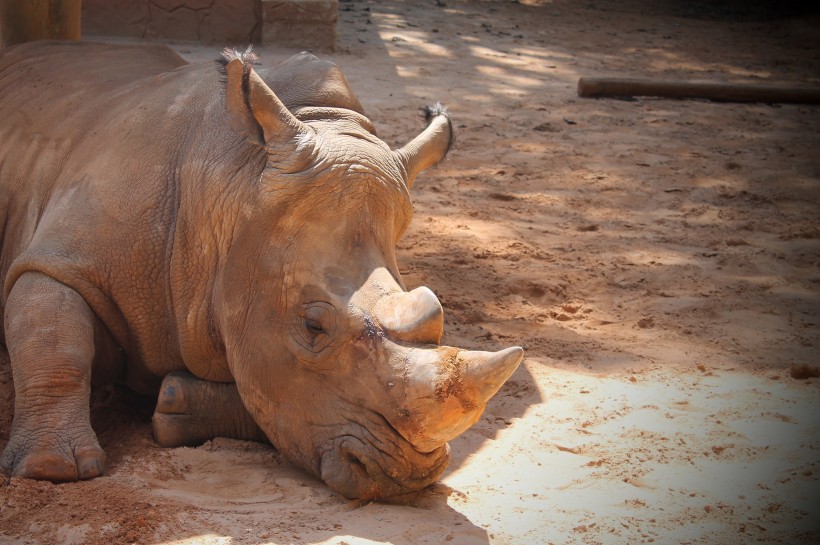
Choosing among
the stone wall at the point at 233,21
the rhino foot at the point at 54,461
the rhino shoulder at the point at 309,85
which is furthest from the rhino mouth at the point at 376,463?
the stone wall at the point at 233,21

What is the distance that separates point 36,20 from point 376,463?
3966 millimetres

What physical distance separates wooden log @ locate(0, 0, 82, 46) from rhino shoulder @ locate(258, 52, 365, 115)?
2.41m

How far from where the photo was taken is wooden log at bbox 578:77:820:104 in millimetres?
9539

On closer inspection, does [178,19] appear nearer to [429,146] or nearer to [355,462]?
[429,146]

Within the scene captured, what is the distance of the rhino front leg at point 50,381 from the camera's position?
357cm

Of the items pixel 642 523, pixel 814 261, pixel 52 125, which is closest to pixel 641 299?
pixel 814 261

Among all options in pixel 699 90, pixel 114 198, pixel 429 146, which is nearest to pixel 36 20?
pixel 114 198

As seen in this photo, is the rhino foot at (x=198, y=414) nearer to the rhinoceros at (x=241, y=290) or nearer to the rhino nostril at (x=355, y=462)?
the rhinoceros at (x=241, y=290)

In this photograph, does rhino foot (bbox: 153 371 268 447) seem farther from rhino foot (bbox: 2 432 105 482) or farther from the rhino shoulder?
the rhino shoulder

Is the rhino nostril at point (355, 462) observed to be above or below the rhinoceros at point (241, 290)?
below

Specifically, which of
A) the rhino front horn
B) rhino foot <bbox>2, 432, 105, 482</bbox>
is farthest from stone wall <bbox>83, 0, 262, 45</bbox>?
the rhino front horn

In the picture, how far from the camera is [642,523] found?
3381 millimetres

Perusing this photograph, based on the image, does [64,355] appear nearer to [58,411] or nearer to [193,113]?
[58,411]

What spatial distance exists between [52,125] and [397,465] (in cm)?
239
